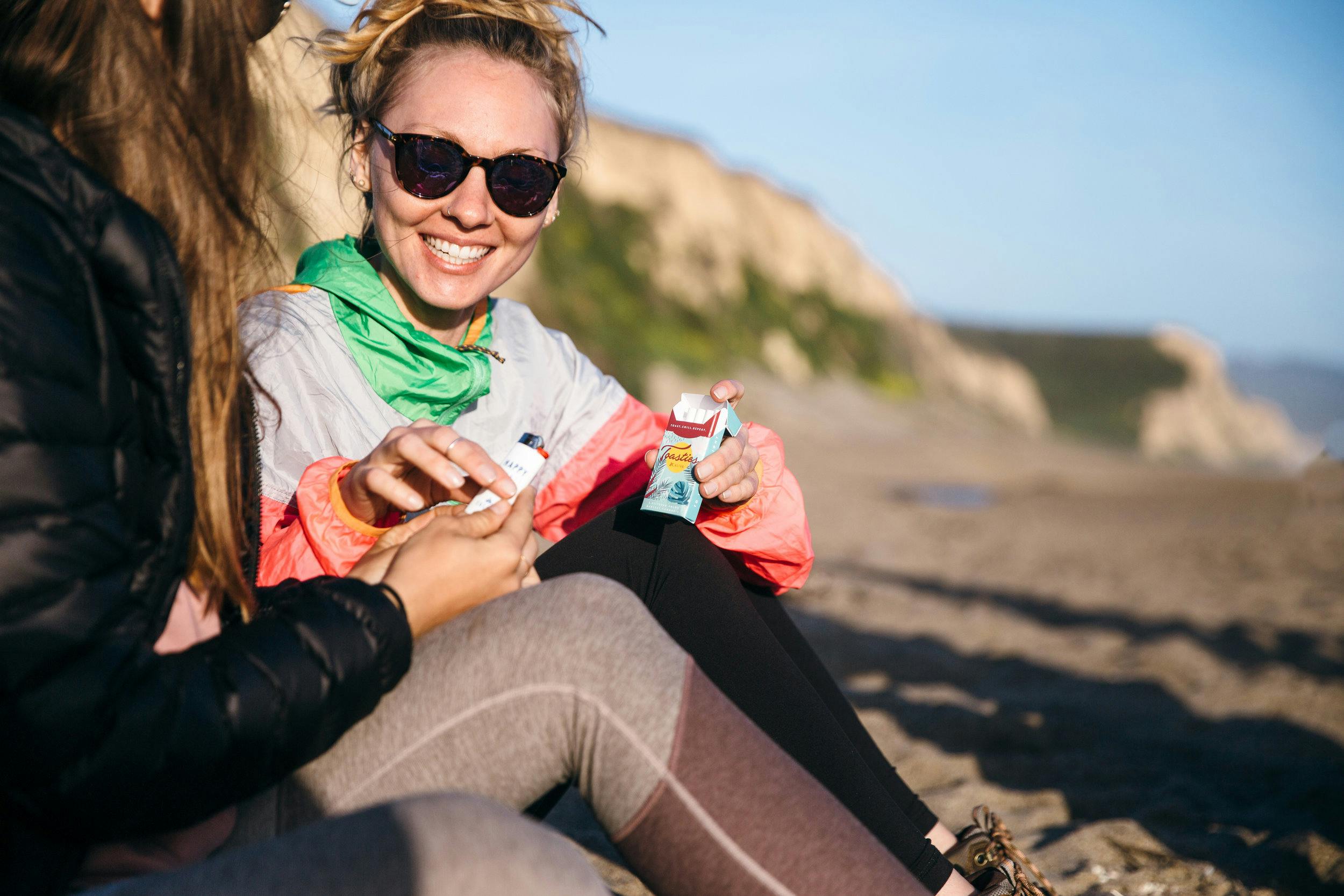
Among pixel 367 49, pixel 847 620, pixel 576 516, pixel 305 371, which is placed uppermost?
pixel 367 49

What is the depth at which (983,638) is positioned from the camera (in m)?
5.38

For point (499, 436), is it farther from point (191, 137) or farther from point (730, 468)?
point (191, 137)

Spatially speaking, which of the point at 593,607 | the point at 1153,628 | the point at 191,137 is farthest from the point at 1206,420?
the point at 191,137

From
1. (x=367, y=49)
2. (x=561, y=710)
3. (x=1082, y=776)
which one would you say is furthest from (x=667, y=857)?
(x=1082, y=776)

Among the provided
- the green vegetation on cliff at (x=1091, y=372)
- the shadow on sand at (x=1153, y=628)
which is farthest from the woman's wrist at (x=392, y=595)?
the green vegetation on cliff at (x=1091, y=372)

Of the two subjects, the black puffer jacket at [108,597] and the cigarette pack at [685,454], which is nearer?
the black puffer jacket at [108,597]

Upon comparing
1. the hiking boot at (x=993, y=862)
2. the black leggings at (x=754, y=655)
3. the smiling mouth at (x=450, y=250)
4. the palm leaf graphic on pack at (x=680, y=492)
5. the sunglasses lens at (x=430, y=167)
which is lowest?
the hiking boot at (x=993, y=862)

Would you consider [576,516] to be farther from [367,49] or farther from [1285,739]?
[1285,739]

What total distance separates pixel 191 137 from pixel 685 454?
0.95 meters

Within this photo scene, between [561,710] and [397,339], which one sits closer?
[561,710]

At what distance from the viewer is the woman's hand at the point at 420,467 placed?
145cm

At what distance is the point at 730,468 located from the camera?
1868 millimetres

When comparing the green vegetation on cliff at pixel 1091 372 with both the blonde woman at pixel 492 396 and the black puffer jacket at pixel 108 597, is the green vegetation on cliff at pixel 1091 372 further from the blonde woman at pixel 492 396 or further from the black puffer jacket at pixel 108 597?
the black puffer jacket at pixel 108 597

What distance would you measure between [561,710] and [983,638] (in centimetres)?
463
